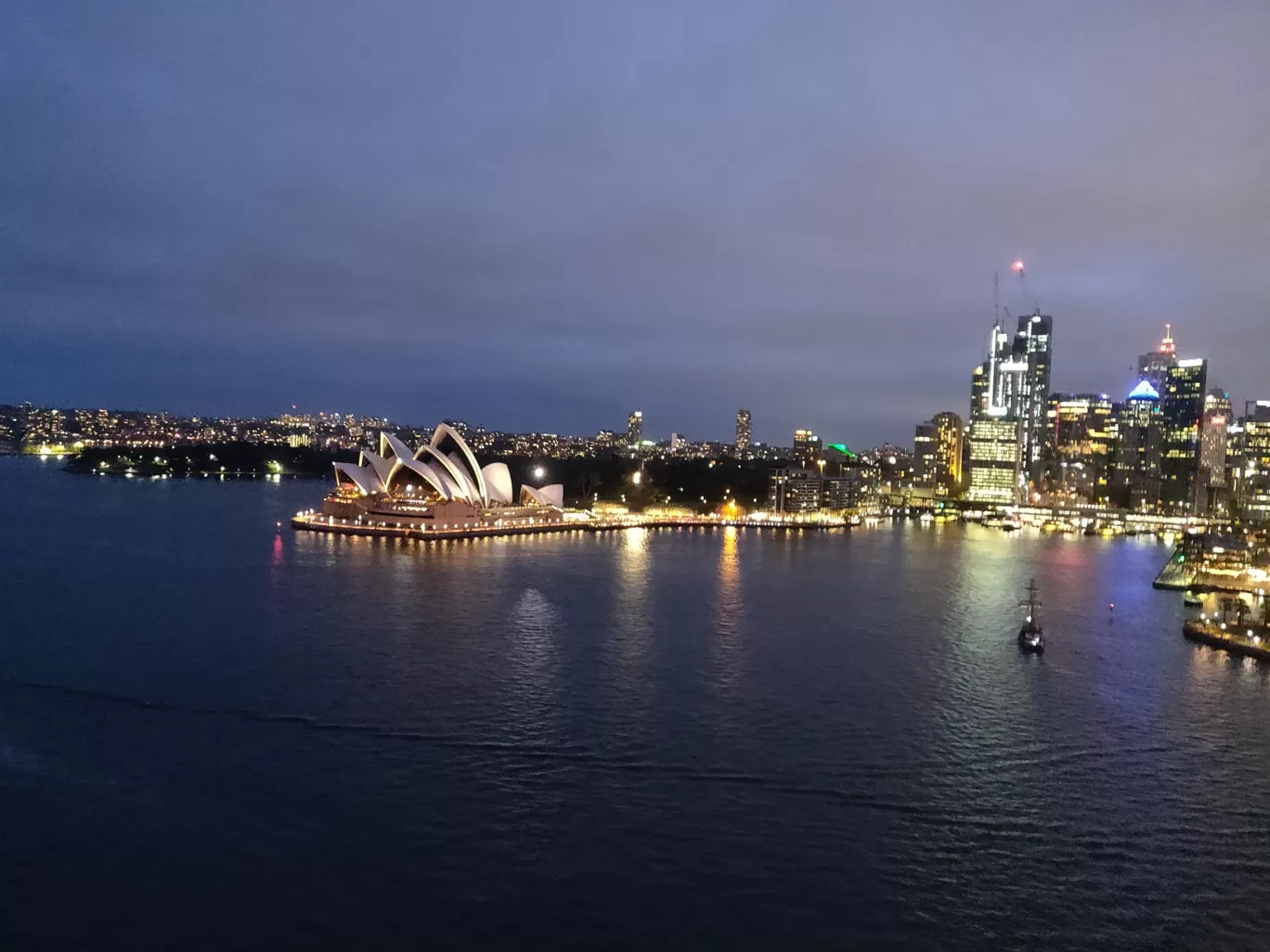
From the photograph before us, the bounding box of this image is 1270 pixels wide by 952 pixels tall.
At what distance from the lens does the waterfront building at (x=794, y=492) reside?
4575 cm

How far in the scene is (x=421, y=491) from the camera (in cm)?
2977

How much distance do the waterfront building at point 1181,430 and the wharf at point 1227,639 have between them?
5103 centimetres

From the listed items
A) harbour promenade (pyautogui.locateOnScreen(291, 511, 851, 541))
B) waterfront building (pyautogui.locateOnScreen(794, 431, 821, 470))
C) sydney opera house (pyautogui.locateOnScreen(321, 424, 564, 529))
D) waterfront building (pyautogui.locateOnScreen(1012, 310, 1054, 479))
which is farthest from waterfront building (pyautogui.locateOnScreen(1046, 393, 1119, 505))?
sydney opera house (pyautogui.locateOnScreen(321, 424, 564, 529))

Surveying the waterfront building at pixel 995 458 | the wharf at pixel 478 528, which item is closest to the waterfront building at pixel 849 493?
the wharf at pixel 478 528

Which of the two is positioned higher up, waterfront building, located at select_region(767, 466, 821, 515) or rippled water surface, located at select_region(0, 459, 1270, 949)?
waterfront building, located at select_region(767, 466, 821, 515)

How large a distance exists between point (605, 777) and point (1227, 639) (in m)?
12.2

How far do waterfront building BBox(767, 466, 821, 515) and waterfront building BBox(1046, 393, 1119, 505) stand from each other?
1197 inches

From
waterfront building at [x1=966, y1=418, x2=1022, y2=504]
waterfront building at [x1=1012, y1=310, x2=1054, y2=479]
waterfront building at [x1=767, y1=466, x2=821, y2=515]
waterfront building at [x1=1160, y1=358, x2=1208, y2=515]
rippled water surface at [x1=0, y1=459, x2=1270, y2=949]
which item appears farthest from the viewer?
waterfront building at [x1=1012, y1=310, x2=1054, y2=479]

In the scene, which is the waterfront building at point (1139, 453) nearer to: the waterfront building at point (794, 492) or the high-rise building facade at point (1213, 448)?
the high-rise building facade at point (1213, 448)

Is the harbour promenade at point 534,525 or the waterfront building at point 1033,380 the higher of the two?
the waterfront building at point 1033,380

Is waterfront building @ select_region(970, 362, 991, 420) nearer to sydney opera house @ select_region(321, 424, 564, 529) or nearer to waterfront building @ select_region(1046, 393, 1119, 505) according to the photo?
waterfront building @ select_region(1046, 393, 1119, 505)

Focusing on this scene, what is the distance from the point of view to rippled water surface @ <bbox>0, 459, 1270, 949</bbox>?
241 inches

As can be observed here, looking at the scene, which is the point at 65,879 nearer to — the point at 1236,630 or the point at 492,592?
the point at 492,592

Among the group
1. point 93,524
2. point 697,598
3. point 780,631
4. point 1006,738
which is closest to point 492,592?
point 697,598
